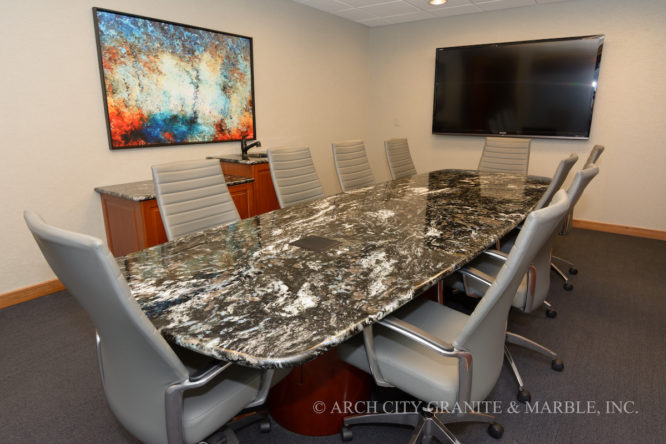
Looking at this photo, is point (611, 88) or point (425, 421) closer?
point (425, 421)

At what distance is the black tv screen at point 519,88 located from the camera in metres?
4.37

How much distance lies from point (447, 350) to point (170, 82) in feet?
10.5

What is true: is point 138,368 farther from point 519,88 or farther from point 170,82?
point 519,88

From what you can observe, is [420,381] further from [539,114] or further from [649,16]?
[649,16]

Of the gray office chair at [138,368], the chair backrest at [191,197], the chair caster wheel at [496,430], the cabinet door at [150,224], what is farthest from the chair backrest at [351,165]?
the gray office chair at [138,368]

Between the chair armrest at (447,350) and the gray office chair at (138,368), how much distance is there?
0.44 m

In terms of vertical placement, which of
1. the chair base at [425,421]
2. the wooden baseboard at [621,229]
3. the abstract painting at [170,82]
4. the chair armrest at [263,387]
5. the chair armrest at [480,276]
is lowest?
the chair base at [425,421]

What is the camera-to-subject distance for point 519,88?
15.6 feet

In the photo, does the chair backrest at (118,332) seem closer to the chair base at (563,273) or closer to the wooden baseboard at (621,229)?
the chair base at (563,273)

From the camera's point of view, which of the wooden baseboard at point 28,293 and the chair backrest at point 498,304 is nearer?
the chair backrest at point 498,304

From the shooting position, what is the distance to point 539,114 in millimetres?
4664

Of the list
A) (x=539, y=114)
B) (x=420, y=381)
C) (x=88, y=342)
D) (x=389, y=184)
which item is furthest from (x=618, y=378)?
(x=539, y=114)

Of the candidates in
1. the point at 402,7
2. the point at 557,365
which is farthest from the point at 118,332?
the point at 402,7

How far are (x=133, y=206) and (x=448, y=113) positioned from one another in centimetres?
410
